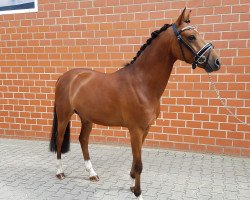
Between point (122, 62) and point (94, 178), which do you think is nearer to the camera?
point (94, 178)

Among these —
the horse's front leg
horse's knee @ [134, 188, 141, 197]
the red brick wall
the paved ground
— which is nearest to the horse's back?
the horse's front leg

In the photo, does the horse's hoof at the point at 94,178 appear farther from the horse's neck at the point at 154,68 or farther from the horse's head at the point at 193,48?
the horse's head at the point at 193,48

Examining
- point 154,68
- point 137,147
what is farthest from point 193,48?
point 137,147

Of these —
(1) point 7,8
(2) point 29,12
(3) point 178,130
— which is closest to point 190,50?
(3) point 178,130

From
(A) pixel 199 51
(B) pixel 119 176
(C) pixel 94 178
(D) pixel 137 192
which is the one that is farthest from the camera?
(B) pixel 119 176

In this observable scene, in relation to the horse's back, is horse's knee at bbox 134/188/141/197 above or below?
below

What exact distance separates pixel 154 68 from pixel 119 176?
1779 millimetres

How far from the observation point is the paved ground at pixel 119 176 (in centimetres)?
329

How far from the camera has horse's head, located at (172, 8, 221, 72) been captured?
8.43 ft

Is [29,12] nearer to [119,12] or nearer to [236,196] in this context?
[119,12]

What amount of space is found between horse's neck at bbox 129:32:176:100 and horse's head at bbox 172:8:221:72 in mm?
147

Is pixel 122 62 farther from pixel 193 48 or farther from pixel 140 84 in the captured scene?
pixel 193 48

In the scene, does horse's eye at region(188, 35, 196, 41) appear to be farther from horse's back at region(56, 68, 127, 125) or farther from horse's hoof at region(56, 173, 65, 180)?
horse's hoof at region(56, 173, 65, 180)

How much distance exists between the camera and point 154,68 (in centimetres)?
292
